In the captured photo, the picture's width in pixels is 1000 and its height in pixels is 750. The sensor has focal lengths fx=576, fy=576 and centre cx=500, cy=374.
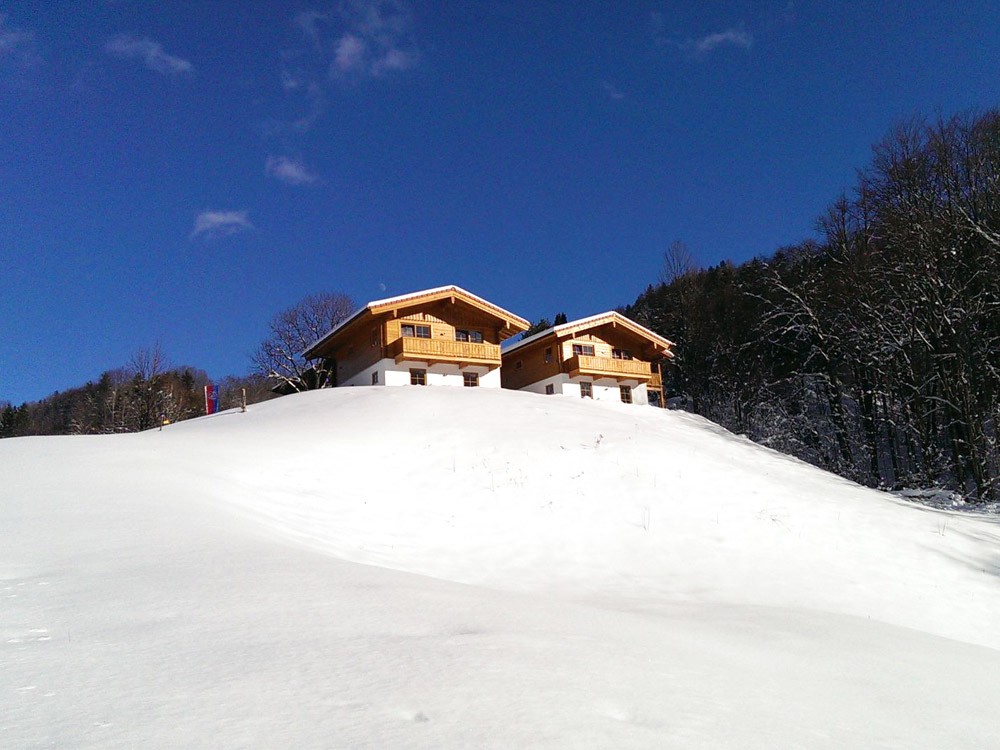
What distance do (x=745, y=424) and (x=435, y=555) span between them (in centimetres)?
3443

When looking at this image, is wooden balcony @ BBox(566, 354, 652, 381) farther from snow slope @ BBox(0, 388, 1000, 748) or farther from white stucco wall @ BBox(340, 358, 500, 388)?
snow slope @ BBox(0, 388, 1000, 748)

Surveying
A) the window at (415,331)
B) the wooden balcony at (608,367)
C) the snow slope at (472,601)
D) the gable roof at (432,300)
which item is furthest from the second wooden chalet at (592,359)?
the snow slope at (472,601)

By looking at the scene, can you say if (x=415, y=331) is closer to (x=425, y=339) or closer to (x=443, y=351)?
(x=425, y=339)

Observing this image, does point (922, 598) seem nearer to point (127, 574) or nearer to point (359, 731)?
point (359, 731)

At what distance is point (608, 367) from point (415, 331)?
13614 mm

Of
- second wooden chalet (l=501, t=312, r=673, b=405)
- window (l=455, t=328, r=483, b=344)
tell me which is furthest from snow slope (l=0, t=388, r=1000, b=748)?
second wooden chalet (l=501, t=312, r=673, b=405)

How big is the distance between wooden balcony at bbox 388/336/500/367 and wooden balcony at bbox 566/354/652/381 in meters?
5.50

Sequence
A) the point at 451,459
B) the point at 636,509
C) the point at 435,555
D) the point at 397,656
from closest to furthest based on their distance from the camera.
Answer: the point at 397,656, the point at 435,555, the point at 636,509, the point at 451,459

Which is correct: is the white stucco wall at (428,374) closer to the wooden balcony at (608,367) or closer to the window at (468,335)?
the window at (468,335)

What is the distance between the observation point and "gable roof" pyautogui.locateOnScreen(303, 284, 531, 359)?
3294 centimetres

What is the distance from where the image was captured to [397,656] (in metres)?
3.73

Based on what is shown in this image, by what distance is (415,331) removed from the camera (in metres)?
35.3

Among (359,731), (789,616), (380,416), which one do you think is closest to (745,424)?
(380,416)

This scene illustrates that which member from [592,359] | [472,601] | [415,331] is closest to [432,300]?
[415,331]
